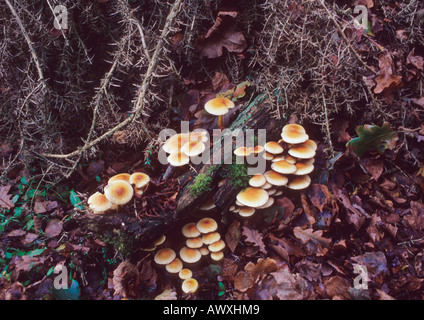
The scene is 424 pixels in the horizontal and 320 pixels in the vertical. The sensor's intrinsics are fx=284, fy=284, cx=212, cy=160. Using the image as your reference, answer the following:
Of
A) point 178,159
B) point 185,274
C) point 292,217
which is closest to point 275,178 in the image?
point 292,217

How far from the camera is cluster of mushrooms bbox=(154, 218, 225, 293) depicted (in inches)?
106

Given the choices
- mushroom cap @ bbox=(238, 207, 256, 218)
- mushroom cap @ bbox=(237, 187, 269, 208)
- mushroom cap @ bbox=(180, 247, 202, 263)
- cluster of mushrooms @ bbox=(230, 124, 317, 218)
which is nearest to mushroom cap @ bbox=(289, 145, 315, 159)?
cluster of mushrooms @ bbox=(230, 124, 317, 218)

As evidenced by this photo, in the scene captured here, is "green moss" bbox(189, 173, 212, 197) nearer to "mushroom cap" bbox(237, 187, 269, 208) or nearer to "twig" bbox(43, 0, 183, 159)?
"mushroom cap" bbox(237, 187, 269, 208)

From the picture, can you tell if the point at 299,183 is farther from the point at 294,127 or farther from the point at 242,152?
the point at 242,152

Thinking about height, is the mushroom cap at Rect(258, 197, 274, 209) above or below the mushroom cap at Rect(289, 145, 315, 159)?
below

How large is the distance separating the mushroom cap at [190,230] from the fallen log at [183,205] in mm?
74

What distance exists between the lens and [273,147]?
280 centimetres

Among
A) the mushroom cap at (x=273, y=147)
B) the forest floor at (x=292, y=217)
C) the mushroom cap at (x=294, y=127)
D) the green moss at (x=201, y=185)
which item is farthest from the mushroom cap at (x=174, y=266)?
the mushroom cap at (x=294, y=127)

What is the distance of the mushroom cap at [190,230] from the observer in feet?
9.04

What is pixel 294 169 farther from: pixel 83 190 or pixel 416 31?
pixel 83 190

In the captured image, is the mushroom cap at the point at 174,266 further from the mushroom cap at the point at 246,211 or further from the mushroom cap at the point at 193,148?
the mushroom cap at the point at 193,148

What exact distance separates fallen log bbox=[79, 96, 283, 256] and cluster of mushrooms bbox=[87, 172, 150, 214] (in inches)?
3.2

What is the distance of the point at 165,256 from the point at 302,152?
1.67 metres

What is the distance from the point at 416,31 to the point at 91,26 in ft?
11.8
